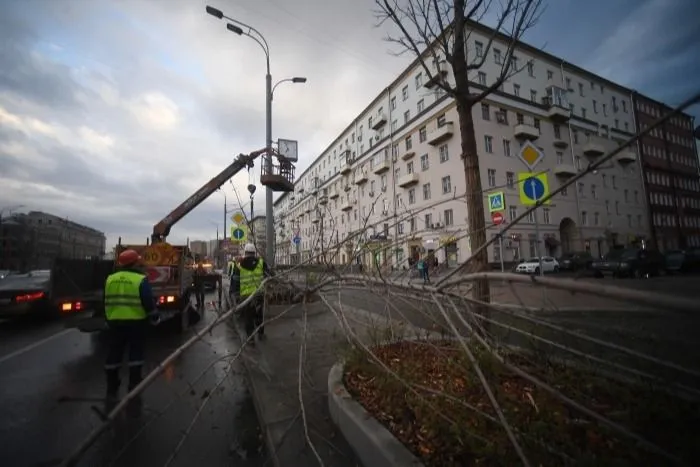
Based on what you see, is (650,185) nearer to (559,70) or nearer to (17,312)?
(559,70)

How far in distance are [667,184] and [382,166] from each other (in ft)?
128

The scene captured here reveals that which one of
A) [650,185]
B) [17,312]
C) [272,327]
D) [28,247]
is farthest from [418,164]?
[28,247]

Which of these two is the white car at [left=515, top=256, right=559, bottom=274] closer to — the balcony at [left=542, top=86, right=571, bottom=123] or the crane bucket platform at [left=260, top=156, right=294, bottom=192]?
the balcony at [left=542, top=86, right=571, bottom=123]

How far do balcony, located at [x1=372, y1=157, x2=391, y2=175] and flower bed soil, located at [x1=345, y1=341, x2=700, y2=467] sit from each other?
32077 mm

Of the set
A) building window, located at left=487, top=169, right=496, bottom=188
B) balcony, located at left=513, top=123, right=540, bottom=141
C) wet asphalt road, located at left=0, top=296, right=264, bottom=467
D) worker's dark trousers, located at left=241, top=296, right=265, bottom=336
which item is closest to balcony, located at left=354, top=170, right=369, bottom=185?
building window, located at left=487, top=169, right=496, bottom=188

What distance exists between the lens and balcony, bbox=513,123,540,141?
27.6 metres

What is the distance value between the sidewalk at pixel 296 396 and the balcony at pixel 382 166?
98.8ft

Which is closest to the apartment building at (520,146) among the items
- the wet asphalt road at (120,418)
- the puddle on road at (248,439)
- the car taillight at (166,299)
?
the car taillight at (166,299)

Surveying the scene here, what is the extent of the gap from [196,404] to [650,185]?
176 feet

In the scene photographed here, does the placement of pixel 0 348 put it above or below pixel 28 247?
below

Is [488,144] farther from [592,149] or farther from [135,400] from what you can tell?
[135,400]

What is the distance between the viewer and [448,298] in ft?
5.44

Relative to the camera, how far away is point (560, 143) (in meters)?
30.8

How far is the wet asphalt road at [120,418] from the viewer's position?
2.60 metres
